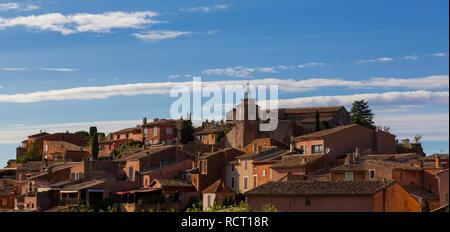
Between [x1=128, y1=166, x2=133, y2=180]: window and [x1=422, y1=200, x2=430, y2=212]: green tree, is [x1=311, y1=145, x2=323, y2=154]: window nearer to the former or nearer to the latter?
[x1=422, y1=200, x2=430, y2=212]: green tree

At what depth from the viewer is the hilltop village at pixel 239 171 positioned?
4550 cm

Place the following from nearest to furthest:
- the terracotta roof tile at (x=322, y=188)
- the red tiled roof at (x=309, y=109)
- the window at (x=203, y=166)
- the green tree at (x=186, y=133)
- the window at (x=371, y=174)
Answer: the terracotta roof tile at (x=322, y=188)
the window at (x=371, y=174)
the window at (x=203, y=166)
the green tree at (x=186, y=133)
the red tiled roof at (x=309, y=109)

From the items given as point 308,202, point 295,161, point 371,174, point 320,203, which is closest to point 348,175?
point 371,174

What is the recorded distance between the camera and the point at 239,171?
64.5m

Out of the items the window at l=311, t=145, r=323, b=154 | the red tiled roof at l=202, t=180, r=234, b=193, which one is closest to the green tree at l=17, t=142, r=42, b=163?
the red tiled roof at l=202, t=180, r=234, b=193

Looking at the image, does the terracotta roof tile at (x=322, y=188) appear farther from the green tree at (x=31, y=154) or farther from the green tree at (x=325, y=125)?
the green tree at (x=31, y=154)

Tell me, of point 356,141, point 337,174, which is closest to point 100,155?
point 356,141

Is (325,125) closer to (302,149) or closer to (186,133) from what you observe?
(302,149)

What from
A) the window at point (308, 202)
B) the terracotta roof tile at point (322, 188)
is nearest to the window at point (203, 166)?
the terracotta roof tile at point (322, 188)

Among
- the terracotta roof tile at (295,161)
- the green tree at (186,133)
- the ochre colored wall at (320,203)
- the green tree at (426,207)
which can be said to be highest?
the green tree at (186,133)

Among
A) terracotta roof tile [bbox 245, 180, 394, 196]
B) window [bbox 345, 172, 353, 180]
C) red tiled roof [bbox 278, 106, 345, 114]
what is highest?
red tiled roof [bbox 278, 106, 345, 114]

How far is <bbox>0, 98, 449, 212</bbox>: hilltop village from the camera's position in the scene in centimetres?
4550

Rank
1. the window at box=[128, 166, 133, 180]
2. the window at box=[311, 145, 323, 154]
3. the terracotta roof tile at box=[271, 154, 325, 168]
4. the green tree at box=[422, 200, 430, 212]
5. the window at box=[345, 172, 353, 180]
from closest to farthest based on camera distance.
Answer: the green tree at box=[422, 200, 430, 212] < the window at box=[345, 172, 353, 180] < the terracotta roof tile at box=[271, 154, 325, 168] < the window at box=[311, 145, 323, 154] < the window at box=[128, 166, 133, 180]
